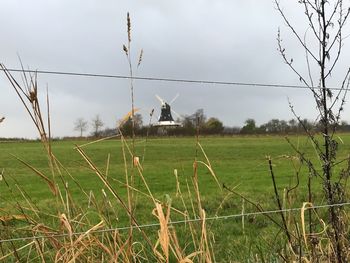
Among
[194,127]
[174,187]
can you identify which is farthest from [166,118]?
[174,187]

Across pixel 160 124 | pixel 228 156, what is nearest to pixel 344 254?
pixel 160 124

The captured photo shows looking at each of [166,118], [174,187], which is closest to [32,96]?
[166,118]

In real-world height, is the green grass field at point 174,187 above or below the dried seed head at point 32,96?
below

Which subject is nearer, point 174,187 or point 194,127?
point 194,127

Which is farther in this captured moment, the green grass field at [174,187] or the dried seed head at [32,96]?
the green grass field at [174,187]

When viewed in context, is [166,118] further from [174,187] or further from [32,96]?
[174,187]

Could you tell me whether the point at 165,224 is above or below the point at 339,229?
above

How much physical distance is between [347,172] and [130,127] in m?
1.38

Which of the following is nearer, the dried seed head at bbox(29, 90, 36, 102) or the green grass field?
the dried seed head at bbox(29, 90, 36, 102)

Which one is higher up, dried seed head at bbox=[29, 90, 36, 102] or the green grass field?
dried seed head at bbox=[29, 90, 36, 102]

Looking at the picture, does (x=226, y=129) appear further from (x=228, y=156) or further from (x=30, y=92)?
(x=228, y=156)

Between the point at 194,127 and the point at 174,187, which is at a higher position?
the point at 194,127

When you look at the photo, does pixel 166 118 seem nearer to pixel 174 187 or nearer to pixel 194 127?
pixel 194 127

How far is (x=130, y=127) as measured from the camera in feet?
8.37
